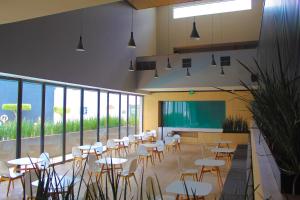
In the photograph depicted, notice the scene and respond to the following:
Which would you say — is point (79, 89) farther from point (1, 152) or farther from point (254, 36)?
point (254, 36)

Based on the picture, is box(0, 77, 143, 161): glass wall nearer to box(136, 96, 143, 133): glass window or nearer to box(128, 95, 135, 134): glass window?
box(128, 95, 135, 134): glass window

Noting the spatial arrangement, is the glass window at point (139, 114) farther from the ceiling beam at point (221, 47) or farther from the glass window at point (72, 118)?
the glass window at point (72, 118)

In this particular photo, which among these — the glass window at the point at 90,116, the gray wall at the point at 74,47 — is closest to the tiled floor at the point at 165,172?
the glass window at the point at 90,116

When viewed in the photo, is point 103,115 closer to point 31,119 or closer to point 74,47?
point 74,47

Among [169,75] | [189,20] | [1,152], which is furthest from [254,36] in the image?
[1,152]

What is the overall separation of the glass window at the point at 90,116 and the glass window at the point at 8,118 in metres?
2.98

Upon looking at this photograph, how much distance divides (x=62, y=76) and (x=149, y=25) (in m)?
7.68

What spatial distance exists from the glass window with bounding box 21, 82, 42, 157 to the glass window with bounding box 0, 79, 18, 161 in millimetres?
278

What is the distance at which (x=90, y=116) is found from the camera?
10016mm

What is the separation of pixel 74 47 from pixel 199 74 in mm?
5733

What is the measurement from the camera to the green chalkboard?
45.5 feet

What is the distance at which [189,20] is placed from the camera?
1439cm

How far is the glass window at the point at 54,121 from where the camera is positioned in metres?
8.05

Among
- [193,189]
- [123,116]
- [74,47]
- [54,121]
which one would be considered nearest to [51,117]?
[54,121]
